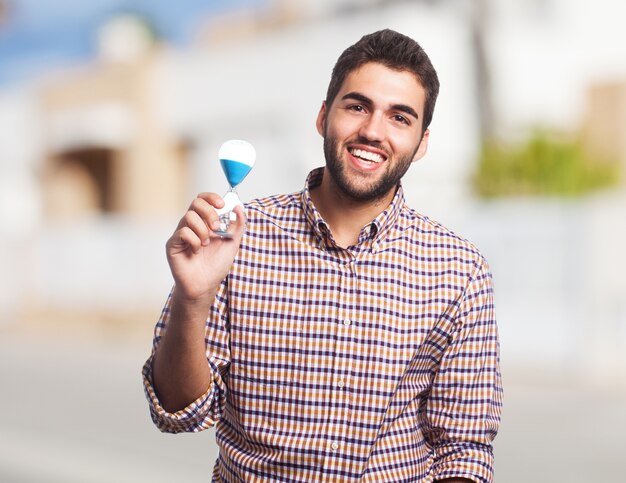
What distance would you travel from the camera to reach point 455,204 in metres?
16.2

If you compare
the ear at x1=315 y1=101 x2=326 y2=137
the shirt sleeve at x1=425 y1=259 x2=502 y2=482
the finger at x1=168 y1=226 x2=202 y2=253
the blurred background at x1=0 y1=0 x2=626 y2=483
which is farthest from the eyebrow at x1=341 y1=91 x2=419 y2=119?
the blurred background at x1=0 y1=0 x2=626 y2=483

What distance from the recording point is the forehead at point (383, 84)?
2.21 meters

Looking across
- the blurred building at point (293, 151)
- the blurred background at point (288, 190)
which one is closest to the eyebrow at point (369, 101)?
the blurred background at point (288, 190)

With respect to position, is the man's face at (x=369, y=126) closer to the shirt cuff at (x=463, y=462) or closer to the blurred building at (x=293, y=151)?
the shirt cuff at (x=463, y=462)

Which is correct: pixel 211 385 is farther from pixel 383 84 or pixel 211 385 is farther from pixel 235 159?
pixel 383 84

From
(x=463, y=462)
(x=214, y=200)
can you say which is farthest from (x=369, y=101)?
(x=463, y=462)

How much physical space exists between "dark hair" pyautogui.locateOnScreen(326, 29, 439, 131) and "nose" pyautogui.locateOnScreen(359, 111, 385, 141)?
10 centimetres

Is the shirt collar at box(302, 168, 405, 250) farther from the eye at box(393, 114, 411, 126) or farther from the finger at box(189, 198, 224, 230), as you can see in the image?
the finger at box(189, 198, 224, 230)

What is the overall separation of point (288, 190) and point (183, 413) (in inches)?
633

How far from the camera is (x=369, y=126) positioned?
220cm

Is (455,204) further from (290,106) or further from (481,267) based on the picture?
(481,267)
